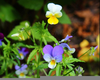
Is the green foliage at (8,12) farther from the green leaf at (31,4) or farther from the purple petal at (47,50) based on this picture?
the purple petal at (47,50)

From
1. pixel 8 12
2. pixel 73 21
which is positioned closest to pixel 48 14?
pixel 8 12

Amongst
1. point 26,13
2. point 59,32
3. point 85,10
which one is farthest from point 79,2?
point 26,13

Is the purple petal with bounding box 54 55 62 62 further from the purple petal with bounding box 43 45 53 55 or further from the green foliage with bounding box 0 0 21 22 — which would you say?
the green foliage with bounding box 0 0 21 22

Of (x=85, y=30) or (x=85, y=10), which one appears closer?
(x=85, y=30)

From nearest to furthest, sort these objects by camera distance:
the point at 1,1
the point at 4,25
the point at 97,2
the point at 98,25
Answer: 1. the point at 1,1
2. the point at 4,25
3. the point at 98,25
4. the point at 97,2

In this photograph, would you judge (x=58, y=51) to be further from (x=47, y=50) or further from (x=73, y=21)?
Answer: (x=73, y=21)

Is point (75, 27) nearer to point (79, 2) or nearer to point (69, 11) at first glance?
point (69, 11)

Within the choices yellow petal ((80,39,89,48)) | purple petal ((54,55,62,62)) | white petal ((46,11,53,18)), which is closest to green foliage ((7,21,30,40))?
white petal ((46,11,53,18))
